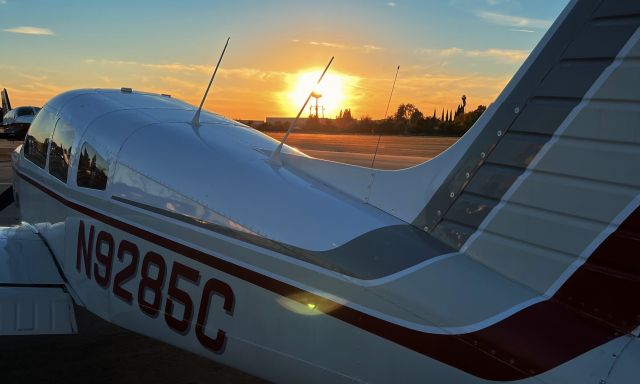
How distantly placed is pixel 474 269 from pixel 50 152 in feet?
13.3

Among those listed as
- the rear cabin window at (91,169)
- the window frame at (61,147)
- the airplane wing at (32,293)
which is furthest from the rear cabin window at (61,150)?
the airplane wing at (32,293)

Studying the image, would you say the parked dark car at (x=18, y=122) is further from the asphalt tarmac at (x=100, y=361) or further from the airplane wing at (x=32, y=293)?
the airplane wing at (x=32, y=293)

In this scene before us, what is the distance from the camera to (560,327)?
2361 mm

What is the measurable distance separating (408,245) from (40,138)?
13.6 ft

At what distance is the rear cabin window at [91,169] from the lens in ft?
13.5

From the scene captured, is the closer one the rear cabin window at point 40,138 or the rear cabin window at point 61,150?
the rear cabin window at point 61,150

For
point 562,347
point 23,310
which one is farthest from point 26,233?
point 562,347

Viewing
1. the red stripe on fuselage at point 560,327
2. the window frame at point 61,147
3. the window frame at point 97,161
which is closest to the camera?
the red stripe on fuselage at point 560,327

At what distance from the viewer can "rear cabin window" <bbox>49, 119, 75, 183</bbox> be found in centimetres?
470

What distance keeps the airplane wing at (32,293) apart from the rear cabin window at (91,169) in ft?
2.59

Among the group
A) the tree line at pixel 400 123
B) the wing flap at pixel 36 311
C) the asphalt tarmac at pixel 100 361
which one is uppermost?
the tree line at pixel 400 123

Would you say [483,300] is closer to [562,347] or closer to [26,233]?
[562,347]

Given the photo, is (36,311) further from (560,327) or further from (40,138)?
(560,327)

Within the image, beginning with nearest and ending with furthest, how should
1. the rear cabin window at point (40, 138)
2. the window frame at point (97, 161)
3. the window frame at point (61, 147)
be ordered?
the window frame at point (97, 161) → the window frame at point (61, 147) → the rear cabin window at point (40, 138)
